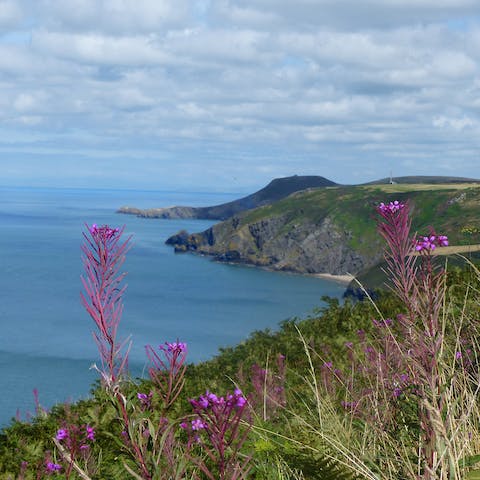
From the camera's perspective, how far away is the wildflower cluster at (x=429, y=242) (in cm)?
354

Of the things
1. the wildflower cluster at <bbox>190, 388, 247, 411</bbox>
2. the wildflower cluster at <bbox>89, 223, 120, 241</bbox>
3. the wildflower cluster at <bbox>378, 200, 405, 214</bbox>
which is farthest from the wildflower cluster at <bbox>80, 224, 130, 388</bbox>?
the wildflower cluster at <bbox>378, 200, 405, 214</bbox>

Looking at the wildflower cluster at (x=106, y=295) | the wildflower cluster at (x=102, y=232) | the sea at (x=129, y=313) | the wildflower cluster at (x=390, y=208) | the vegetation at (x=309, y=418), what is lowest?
the sea at (x=129, y=313)

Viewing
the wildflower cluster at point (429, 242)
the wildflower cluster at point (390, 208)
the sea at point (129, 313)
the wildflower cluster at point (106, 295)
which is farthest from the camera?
the sea at point (129, 313)

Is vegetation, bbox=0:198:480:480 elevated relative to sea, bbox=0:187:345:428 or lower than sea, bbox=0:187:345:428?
elevated

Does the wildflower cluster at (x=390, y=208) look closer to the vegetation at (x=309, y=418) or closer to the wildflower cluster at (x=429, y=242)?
the vegetation at (x=309, y=418)

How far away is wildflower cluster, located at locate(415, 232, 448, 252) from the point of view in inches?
139

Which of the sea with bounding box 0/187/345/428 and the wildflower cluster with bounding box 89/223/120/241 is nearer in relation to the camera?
the wildflower cluster with bounding box 89/223/120/241

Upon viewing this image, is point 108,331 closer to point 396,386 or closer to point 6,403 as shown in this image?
point 396,386

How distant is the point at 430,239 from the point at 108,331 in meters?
1.88

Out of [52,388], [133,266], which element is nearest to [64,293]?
[133,266]

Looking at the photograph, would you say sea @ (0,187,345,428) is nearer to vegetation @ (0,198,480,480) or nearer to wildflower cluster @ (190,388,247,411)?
vegetation @ (0,198,480,480)

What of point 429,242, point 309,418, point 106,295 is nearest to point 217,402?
point 106,295

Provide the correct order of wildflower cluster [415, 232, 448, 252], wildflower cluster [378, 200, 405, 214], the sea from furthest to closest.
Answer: the sea < wildflower cluster [415, 232, 448, 252] < wildflower cluster [378, 200, 405, 214]

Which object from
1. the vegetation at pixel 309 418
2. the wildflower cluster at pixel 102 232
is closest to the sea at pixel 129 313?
the vegetation at pixel 309 418
